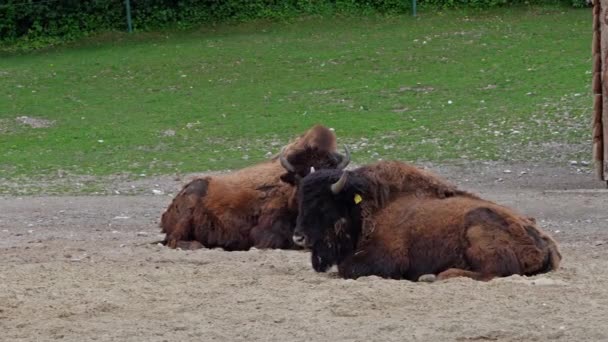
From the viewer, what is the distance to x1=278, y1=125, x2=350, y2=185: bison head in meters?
11.6

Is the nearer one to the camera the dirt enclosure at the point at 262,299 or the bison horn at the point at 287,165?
the dirt enclosure at the point at 262,299

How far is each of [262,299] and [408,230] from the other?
1.47 meters

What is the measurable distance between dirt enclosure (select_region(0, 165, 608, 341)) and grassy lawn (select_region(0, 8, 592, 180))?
709 cm

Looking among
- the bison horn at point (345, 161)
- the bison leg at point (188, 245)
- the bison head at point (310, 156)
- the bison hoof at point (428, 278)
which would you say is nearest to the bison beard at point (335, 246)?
the bison hoof at point (428, 278)

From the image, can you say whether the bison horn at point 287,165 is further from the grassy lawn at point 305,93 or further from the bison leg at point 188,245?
the grassy lawn at point 305,93

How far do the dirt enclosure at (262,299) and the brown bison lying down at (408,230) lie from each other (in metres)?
0.24

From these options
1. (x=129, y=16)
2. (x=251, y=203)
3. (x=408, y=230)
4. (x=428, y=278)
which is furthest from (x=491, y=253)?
(x=129, y=16)

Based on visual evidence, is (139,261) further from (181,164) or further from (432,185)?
(181,164)

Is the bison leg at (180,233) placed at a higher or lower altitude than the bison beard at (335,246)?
lower

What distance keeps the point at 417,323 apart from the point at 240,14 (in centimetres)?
2520

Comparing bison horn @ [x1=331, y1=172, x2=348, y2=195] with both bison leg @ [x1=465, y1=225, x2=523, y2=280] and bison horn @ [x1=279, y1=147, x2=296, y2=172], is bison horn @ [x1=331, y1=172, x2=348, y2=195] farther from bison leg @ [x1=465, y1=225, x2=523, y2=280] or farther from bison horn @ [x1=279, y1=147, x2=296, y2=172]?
bison horn @ [x1=279, y1=147, x2=296, y2=172]

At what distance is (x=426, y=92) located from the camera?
2325 centimetres

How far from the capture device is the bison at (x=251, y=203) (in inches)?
460

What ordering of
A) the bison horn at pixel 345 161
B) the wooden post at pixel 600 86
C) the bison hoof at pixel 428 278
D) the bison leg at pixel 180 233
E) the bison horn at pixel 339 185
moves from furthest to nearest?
the wooden post at pixel 600 86
the bison leg at pixel 180 233
the bison horn at pixel 345 161
the bison horn at pixel 339 185
the bison hoof at pixel 428 278
